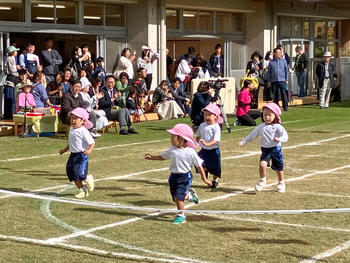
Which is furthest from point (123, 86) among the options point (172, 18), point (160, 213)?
point (160, 213)

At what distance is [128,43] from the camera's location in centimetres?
2700

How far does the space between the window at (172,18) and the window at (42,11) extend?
228 inches

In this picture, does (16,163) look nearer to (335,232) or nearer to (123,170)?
(123,170)

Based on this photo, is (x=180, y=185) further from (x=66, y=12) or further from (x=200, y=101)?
(x=66, y=12)

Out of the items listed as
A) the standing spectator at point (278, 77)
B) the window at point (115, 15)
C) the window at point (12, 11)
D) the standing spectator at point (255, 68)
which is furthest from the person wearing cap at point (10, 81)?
the standing spectator at point (255, 68)

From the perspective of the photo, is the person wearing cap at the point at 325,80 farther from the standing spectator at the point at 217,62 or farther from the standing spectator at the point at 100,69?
the standing spectator at the point at 100,69

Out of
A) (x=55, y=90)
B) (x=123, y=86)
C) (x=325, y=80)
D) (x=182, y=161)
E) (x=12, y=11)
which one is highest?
(x=12, y=11)

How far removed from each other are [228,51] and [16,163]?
59.6ft

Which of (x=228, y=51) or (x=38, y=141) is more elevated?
(x=228, y=51)

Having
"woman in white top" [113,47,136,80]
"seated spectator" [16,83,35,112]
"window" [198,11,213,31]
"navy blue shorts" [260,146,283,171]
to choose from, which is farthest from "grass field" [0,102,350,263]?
"window" [198,11,213,31]

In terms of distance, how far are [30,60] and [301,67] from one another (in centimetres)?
1326

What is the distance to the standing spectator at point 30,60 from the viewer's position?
2204 cm

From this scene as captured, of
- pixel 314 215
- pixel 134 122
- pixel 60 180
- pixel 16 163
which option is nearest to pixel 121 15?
pixel 134 122

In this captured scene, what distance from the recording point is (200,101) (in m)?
17.5
